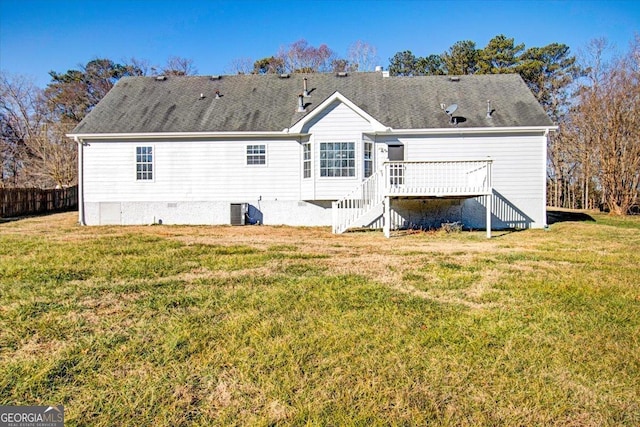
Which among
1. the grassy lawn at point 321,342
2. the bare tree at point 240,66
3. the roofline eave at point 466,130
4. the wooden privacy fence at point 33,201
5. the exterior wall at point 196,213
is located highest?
the bare tree at point 240,66

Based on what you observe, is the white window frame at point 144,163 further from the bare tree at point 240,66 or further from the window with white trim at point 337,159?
the bare tree at point 240,66

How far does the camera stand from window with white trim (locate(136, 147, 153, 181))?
14469mm

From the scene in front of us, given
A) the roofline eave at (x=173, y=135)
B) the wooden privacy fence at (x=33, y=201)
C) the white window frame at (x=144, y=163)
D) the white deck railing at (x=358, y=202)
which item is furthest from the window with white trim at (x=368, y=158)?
the wooden privacy fence at (x=33, y=201)

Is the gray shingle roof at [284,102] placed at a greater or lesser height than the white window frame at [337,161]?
greater

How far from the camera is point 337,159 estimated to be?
43.9 feet

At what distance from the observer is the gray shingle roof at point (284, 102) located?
1422 cm

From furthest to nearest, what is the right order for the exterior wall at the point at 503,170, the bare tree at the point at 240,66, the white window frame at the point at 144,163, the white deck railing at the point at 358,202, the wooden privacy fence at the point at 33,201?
the bare tree at the point at 240,66 → the wooden privacy fence at the point at 33,201 → the white window frame at the point at 144,163 → the exterior wall at the point at 503,170 → the white deck railing at the point at 358,202

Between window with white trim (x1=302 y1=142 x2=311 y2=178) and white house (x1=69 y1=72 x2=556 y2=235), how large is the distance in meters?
0.06

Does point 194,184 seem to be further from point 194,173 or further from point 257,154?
point 257,154

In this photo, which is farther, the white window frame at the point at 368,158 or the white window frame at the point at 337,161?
the white window frame at the point at 368,158

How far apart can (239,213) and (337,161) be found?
4040 mm

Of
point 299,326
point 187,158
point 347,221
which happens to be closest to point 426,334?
point 299,326

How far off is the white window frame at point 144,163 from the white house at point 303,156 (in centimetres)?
4

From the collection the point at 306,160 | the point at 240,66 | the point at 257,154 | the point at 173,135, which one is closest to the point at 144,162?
the point at 173,135
